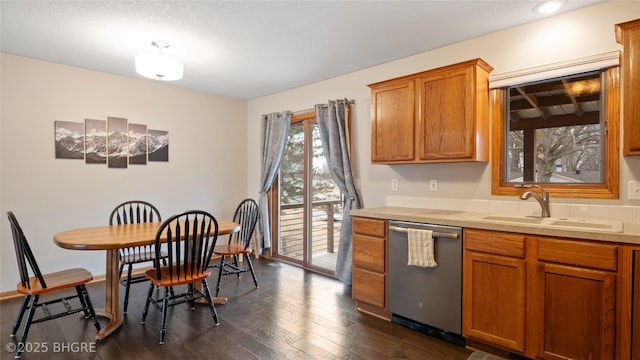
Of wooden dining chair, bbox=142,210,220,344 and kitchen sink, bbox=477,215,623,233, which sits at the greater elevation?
kitchen sink, bbox=477,215,623,233

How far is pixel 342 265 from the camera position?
3732 millimetres

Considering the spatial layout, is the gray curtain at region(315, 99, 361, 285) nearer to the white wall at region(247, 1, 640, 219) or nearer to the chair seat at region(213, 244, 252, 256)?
the white wall at region(247, 1, 640, 219)

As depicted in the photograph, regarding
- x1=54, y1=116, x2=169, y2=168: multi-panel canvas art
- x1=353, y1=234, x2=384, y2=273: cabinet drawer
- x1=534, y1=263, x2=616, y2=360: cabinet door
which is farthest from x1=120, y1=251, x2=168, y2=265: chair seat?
x1=534, y1=263, x2=616, y2=360: cabinet door

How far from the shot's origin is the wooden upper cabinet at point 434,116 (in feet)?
8.66

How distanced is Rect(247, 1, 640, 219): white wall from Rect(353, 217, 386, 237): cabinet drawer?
0.65 metres

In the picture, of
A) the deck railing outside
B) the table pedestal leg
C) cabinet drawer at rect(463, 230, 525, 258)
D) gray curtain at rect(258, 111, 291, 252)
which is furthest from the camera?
gray curtain at rect(258, 111, 291, 252)

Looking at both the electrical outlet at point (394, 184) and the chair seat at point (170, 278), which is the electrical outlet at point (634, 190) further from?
the chair seat at point (170, 278)

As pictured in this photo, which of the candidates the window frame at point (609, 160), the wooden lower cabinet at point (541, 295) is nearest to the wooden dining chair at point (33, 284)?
the wooden lower cabinet at point (541, 295)

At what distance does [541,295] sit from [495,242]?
0.39m

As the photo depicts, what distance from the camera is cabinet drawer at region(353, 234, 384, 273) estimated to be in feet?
9.21

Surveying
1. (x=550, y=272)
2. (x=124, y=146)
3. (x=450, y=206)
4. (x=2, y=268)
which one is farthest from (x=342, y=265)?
(x=2, y=268)

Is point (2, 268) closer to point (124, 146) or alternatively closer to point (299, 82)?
point (124, 146)

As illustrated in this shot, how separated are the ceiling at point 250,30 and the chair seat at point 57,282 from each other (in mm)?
1981

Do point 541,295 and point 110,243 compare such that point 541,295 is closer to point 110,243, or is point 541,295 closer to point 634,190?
point 634,190
